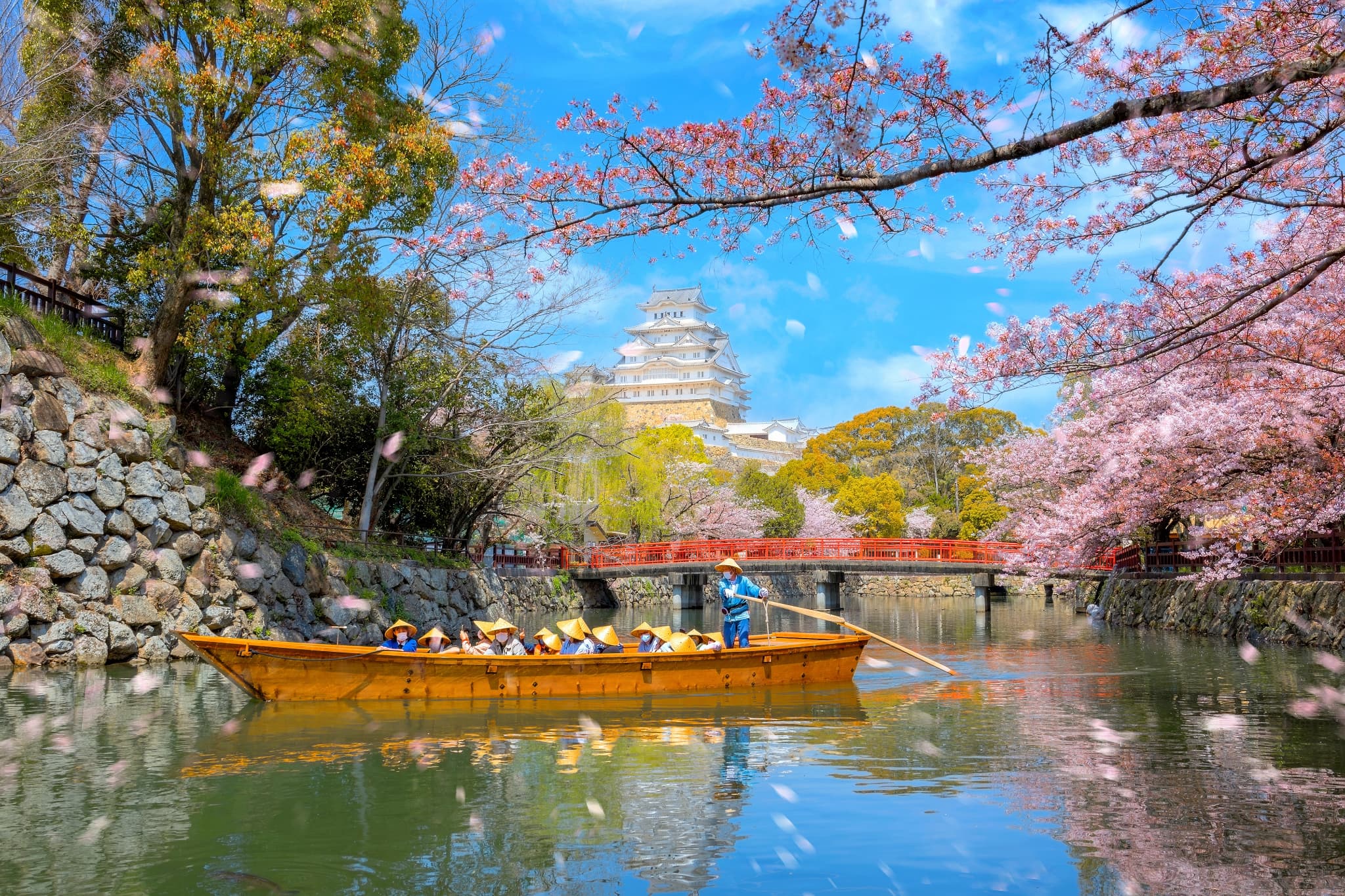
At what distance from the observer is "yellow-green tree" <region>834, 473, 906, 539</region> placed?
45.4 m

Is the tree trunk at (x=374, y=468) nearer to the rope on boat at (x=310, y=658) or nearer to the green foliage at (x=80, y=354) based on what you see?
the green foliage at (x=80, y=354)

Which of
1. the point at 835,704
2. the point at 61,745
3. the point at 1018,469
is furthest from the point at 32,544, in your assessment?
the point at 1018,469

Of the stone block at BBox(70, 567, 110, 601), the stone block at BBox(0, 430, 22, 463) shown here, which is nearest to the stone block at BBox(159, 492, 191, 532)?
the stone block at BBox(70, 567, 110, 601)

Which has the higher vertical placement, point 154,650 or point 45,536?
point 45,536

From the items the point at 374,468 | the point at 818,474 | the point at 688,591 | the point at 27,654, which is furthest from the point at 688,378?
the point at 27,654

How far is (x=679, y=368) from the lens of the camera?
75.1m

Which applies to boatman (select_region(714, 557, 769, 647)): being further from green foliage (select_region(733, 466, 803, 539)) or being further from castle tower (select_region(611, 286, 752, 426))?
castle tower (select_region(611, 286, 752, 426))

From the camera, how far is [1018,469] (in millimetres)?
30734

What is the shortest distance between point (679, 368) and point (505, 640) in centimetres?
6336

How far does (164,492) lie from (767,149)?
11.5 m

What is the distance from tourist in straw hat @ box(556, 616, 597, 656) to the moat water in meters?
0.74

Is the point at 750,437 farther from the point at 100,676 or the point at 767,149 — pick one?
the point at 767,149

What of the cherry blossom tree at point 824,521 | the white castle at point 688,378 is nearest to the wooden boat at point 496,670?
the cherry blossom tree at point 824,521

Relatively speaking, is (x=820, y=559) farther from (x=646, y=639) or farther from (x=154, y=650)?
(x=154, y=650)
